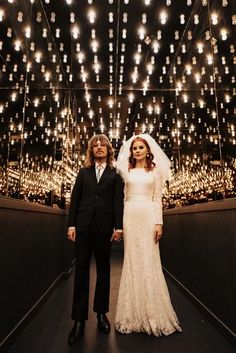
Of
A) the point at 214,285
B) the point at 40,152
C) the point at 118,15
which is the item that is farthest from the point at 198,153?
the point at 118,15

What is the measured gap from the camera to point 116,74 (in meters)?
6.05

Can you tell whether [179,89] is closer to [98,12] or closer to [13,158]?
[98,12]

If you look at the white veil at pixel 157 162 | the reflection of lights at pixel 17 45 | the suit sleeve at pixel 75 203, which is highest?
the reflection of lights at pixel 17 45

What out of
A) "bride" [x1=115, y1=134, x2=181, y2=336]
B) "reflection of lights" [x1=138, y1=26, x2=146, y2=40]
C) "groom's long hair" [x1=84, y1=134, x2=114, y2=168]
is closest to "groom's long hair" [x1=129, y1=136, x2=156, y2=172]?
"bride" [x1=115, y1=134, x2=181, y2=336]

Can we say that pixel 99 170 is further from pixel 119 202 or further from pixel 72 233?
pixel 72 233

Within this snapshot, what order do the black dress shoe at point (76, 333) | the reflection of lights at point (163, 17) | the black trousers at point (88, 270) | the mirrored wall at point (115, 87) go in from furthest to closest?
the reflection of lights at point (163, 17) → the mirrored wall at point (115, 87) → the black trousers at point (88, 270) → the black dress shoe at point (76, 333)

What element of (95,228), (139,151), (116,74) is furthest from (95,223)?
(116,74)

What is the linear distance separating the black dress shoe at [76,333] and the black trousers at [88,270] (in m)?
0.05

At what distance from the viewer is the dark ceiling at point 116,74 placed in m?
2.93

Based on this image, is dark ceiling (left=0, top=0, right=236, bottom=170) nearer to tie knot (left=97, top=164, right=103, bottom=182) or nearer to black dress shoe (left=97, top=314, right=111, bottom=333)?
tie knot (left=97, top=164, right=103, bottom=182)

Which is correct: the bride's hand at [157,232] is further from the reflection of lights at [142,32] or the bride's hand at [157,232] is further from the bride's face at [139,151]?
the reflection of lights at [142,32]

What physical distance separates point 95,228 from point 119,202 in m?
0.31

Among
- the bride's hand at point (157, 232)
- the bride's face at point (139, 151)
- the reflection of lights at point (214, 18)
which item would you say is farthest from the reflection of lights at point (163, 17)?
the bride's hand at point (157, 232)

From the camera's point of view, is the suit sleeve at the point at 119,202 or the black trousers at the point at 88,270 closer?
the black trousers at the point at 88,270
